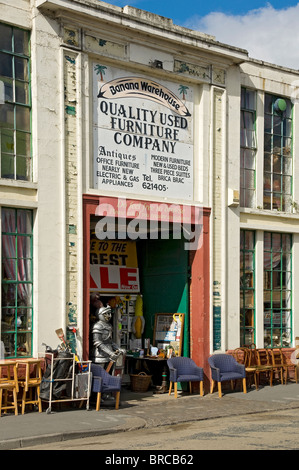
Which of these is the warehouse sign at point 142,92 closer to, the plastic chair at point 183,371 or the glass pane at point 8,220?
the glass pane at point 8,220

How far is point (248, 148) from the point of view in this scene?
17219mm

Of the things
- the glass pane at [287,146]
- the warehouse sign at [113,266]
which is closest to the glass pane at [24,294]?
the warehouse sign at [113,266]

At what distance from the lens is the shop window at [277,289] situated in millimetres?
17438

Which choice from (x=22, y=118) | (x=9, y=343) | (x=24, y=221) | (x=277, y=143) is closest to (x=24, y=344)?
(x=9, y=343)

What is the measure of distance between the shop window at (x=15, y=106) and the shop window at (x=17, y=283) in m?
0.86

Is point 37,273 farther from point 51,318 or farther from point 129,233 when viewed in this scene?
point 129,233

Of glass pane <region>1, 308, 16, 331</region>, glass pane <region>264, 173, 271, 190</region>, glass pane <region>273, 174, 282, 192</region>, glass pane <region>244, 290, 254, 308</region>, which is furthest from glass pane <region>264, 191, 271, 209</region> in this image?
glass pane <region>1, 308, 16, 331</region>

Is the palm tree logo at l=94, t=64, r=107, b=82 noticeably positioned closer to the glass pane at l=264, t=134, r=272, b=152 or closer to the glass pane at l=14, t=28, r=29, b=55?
the glass pane at l=14, t=28, r=29, b=55

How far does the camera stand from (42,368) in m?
12.8

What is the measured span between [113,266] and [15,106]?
17.6 ft

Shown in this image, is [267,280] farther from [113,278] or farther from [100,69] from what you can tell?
[100,69]

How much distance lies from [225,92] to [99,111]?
3489 mm

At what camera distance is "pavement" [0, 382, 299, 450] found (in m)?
10.5

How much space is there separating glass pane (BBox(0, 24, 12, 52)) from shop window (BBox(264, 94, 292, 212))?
23.1ft
